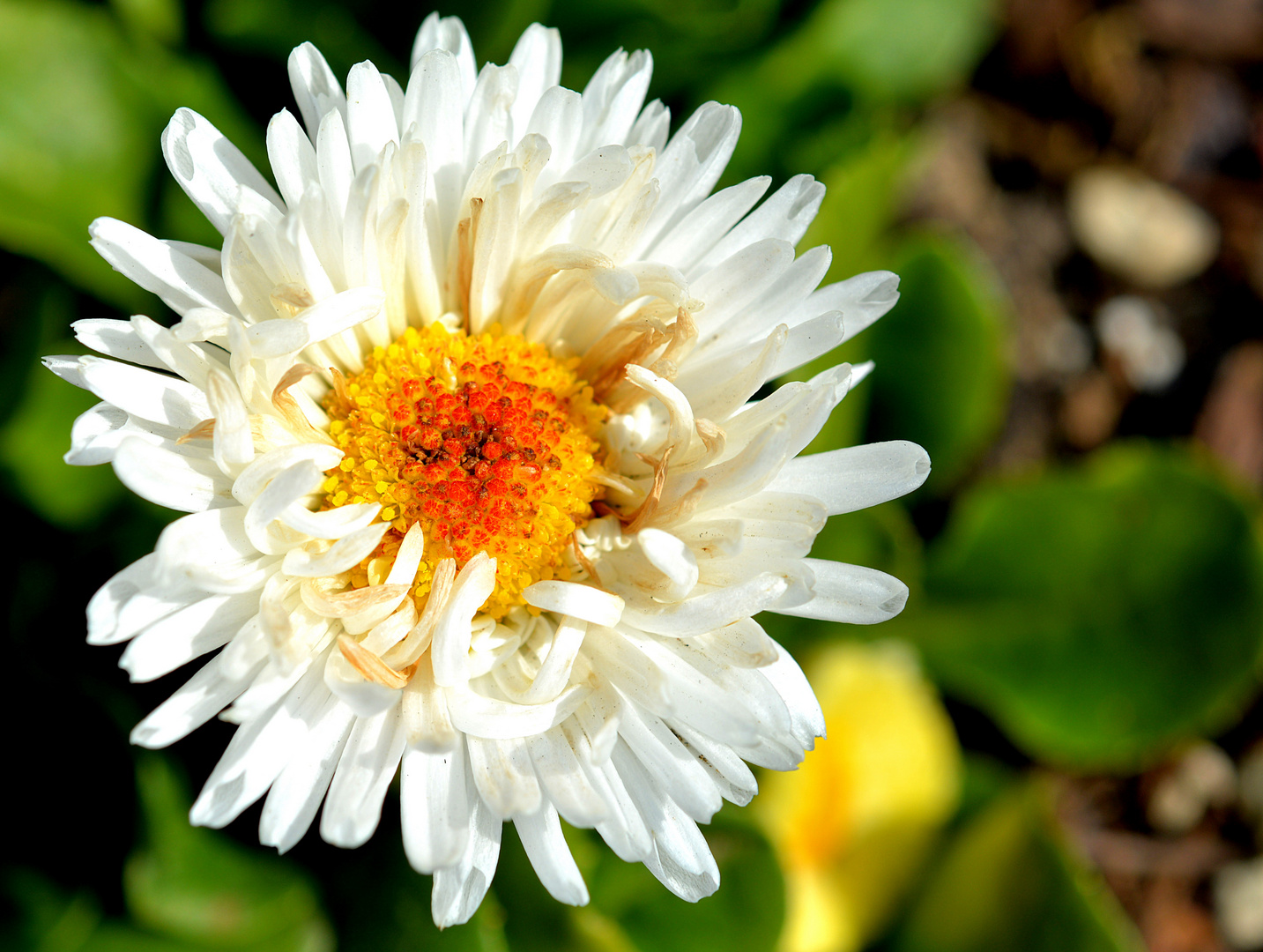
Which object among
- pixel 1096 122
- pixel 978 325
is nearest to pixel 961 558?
pixel 978 325

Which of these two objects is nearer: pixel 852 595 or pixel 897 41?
pixel 852 595

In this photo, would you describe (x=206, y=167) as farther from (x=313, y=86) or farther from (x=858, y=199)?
(x=858, y=199)

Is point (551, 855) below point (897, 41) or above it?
below

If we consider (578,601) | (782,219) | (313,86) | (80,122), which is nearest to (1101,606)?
(782,219)

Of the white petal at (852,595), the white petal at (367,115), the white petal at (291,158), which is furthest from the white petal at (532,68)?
the white petal at (852,595)

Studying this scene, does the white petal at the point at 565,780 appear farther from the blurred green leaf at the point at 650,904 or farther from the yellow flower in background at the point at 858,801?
the yellow flower in background at the point at 858,801

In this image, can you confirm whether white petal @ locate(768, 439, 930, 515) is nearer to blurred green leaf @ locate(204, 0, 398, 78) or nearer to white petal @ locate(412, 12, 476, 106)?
white petal @ locate(412, 12, 476, 106)

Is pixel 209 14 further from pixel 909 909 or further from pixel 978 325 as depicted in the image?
pixel 909 909
